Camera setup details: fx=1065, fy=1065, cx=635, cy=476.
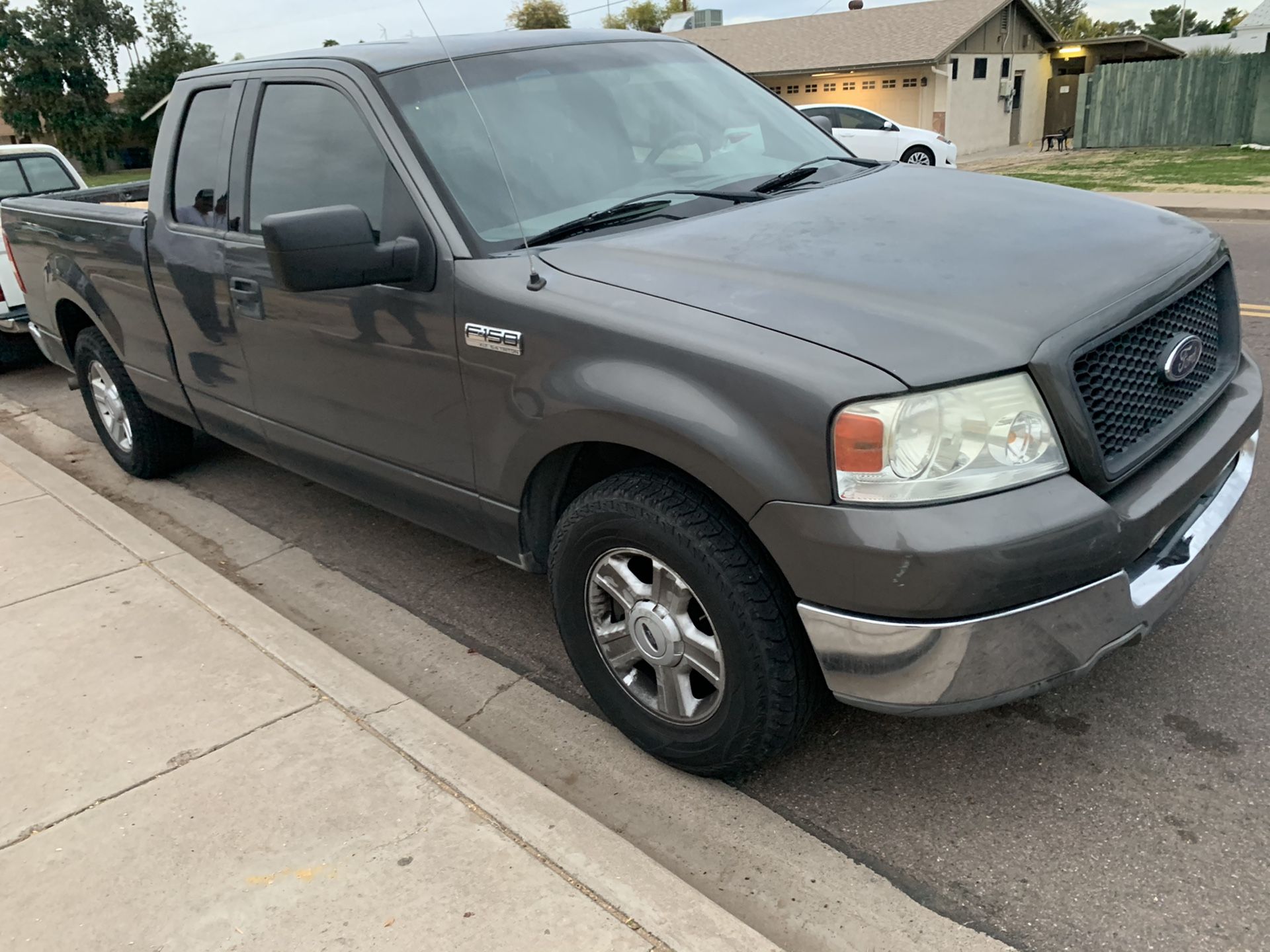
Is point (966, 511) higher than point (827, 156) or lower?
lower

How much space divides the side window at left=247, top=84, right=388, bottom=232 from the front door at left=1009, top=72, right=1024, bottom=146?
35.2 meters

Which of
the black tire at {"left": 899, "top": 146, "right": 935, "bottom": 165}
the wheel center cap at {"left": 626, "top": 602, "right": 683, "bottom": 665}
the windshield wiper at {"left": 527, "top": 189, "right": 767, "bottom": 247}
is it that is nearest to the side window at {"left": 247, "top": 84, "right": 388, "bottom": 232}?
the windshield wiper at {"left": 527, "top": 189, "right": 767, "bottom": 247}

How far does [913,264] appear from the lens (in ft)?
8.61

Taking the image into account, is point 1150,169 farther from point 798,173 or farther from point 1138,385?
point 1138,385

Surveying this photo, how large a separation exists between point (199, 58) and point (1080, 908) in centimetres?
8140

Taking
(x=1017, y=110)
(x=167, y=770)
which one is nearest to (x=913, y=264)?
(x=167, y=770)

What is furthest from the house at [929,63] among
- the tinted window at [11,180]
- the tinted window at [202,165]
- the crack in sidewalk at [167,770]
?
the crack in sidewalk at [167,770]

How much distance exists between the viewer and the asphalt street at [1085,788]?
238 centimetres

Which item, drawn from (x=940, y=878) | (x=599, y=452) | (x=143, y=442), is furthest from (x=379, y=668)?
(x=143, y=442)

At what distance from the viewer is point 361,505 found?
204 inches

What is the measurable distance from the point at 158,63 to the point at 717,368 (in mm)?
79478

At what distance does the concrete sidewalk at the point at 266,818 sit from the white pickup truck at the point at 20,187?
5.20 m

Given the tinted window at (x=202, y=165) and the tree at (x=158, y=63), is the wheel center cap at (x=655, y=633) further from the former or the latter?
the tree at (x=158, y=63)

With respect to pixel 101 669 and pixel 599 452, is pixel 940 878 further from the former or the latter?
pixel 101 669
